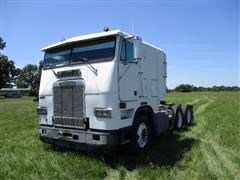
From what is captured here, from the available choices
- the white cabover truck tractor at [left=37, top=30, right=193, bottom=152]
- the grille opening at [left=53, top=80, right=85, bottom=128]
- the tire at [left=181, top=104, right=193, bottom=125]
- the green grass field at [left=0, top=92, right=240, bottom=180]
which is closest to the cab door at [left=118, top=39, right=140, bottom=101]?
the white cabover truck tractor at [left=37, top=30, right=193, bottom=152]

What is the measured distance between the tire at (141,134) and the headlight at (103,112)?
1.08 metres

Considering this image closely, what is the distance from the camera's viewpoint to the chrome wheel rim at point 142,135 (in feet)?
26.5

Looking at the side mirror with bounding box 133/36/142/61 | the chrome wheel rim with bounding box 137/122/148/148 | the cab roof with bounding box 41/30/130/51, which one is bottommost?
the chrome wheel rim with bounding box 137/122/148/148

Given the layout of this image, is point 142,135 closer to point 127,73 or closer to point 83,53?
point 127,73

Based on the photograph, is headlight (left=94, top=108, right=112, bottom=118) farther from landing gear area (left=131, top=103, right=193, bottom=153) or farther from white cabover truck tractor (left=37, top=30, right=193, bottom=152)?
landing gear area (left=131, top=103, right=193, bottom=153)

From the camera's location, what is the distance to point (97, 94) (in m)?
7.03

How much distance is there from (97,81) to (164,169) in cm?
253

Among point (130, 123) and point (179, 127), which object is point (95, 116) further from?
point (179, 127)

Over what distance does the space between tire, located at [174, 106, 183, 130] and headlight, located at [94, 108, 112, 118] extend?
5562 millimetres

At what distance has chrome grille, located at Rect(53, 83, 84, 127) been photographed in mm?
7352

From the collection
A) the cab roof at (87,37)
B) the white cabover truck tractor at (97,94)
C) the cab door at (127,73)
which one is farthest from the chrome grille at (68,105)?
the cab roof at (87,37)

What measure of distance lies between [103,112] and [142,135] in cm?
177

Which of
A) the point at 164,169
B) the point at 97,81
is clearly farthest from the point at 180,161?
the point at 97,81

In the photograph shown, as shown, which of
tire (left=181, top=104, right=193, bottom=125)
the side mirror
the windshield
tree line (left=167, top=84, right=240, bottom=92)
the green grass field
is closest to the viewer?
the green grass field
